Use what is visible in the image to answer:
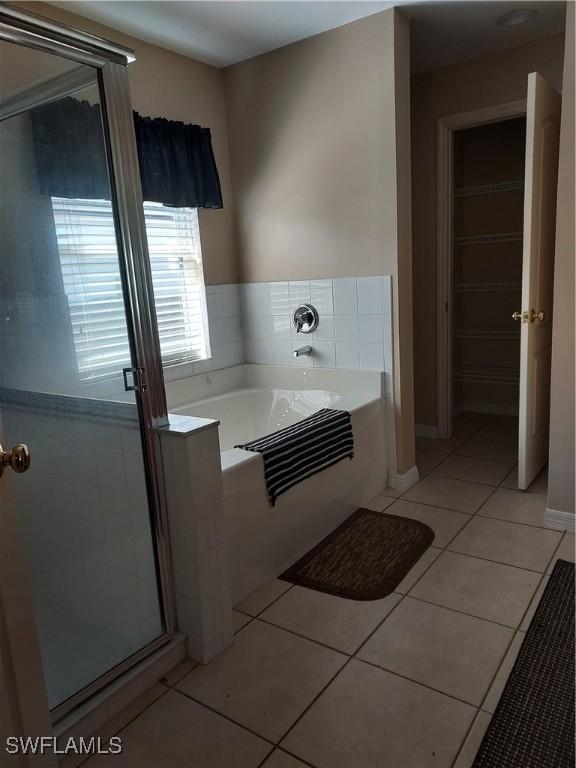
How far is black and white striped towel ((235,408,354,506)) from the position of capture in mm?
2344

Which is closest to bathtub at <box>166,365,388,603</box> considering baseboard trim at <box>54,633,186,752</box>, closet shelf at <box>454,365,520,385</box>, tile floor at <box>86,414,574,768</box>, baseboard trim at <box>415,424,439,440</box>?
tile floor at <box>86,414,574,768</box>

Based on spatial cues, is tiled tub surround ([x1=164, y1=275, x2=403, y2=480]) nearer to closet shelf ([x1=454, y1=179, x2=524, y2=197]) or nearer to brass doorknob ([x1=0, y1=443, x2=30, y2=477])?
closet shelf ([x1=454, y1=179, x2=524, y2=197])

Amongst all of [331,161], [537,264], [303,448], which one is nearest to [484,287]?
[537,264]

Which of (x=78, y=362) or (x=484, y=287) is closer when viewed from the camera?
(x=78, y=362)

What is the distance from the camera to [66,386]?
1625 millimetres

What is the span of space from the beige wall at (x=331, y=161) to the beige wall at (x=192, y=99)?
8 centimetres

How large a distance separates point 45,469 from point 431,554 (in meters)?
1.70

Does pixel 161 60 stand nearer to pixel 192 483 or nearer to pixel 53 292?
pixel 53 292

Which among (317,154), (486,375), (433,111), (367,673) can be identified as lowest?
(367,673)

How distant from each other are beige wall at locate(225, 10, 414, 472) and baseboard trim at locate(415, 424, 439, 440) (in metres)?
0.84

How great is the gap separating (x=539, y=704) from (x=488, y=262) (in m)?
3.48

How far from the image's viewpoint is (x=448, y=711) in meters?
1.62

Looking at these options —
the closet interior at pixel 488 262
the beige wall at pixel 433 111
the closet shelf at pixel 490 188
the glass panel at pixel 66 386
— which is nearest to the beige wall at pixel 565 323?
the beige wall at pixel 433 111

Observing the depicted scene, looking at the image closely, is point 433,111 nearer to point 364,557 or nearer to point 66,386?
point 364,557
